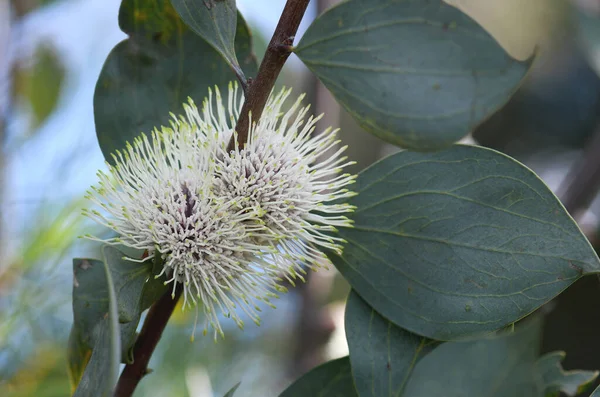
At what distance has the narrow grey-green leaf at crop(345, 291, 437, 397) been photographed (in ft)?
1.34

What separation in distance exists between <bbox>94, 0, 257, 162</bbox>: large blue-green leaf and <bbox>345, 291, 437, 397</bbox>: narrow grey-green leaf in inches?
8.9

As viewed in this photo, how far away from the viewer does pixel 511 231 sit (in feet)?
1.30

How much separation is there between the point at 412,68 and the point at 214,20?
148mm

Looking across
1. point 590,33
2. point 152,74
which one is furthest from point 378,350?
point 590,33

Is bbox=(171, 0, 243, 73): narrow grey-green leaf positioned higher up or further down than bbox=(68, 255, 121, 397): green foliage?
higher up

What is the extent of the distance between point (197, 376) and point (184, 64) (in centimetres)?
47

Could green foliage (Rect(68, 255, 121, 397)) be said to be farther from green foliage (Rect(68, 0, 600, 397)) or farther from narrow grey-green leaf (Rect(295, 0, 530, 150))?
narrow grey-green leaf (Rect(295, 0, 530, 150))

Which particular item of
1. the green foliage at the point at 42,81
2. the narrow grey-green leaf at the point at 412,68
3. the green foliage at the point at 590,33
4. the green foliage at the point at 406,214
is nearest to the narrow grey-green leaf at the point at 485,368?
the green foliage at the point at 406,214

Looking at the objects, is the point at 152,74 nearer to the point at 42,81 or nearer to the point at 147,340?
the point at 147,340

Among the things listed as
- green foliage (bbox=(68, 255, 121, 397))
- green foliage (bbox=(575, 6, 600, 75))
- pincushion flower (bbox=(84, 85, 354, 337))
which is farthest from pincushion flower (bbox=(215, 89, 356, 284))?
green foliage (bbox=(575, 6, 600, 75))

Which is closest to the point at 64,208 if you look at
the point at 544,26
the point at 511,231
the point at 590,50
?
the point at 511,231

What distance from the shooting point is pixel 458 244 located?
16.1 inches

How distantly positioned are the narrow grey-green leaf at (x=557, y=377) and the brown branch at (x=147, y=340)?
0.30 metres

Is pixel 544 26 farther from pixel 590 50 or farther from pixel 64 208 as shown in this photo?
pixel 64 208
